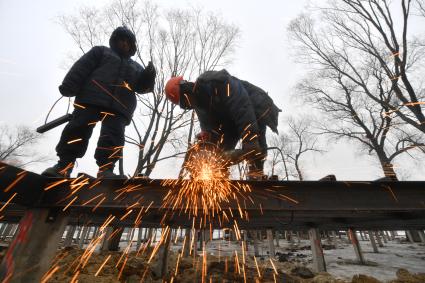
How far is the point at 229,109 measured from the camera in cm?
282

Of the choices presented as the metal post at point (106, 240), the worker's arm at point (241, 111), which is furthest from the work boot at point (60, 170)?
the metal post at point (106, 240)

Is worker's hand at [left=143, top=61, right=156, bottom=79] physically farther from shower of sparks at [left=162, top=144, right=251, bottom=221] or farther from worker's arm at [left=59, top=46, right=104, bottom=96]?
shower of sparks at [left=162, top=144, right=251, bottom=221]

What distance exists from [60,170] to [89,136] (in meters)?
0.51

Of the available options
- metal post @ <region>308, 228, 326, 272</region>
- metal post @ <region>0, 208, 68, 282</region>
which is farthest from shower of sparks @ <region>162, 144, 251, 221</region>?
metal post @ <region>308, 228, 326, 272</region>

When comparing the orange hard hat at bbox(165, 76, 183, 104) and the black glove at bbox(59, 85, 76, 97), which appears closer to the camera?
the black glove at bbox(59, 85, 76, 97)

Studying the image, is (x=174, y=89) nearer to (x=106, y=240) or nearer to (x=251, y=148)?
(x=251, y=148)

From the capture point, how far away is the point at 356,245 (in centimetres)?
480

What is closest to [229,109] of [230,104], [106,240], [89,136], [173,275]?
[230,104]

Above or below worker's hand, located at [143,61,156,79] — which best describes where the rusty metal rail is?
below

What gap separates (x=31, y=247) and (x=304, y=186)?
8.21 feet

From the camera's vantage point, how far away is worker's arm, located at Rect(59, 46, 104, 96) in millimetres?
2662

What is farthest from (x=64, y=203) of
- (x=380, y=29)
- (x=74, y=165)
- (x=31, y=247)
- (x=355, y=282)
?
(x=380, y=29)

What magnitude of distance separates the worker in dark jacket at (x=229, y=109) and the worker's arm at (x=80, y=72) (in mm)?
966

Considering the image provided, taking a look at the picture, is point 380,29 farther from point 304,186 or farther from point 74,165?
point 74,165
